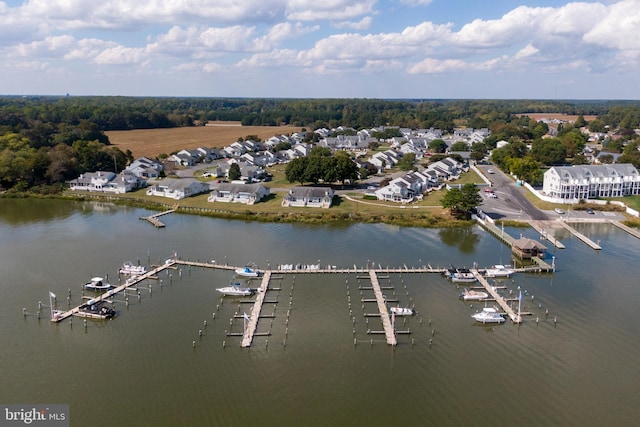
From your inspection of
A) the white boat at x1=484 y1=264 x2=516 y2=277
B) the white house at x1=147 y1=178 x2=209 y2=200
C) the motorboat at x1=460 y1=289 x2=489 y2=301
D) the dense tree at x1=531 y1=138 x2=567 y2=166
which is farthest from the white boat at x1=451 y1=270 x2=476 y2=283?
the dense tree at x1=531 y1=138 x2=567 y2=166

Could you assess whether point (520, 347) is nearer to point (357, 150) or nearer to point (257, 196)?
point (257, 196)

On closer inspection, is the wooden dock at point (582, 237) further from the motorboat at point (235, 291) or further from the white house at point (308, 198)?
the motorboat at point (235, 291)

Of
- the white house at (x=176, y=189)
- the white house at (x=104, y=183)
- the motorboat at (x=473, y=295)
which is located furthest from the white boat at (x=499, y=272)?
the white house at (x=104, y=183)

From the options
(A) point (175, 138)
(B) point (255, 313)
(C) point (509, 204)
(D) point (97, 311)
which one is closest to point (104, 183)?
(D) point (97, 311)

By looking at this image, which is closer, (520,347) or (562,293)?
(520,347)

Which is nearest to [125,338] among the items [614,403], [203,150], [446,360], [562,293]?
[446,360]

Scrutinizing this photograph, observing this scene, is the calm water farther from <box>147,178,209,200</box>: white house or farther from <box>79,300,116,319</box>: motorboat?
<box>147,178,209,200</box>: white house

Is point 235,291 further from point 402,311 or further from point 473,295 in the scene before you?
point 473,295
